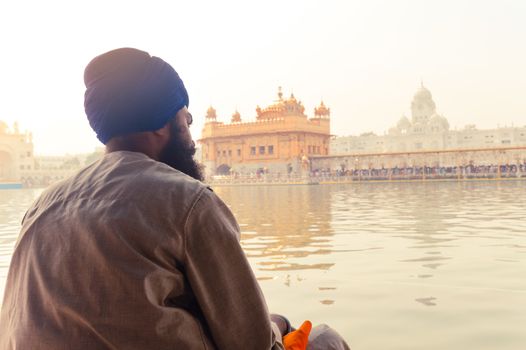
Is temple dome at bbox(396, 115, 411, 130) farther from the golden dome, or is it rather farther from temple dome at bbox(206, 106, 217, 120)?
temple dome at bbox(206, 106, 217, 120)

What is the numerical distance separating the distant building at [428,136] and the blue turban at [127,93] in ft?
222

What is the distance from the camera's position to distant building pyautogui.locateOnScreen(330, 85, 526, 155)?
232 feet

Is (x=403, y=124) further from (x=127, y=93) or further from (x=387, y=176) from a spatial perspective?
(x=127, y=93)

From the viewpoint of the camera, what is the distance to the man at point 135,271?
3.75 feet

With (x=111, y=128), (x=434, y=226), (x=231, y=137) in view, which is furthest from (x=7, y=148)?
(x=111, y=128)

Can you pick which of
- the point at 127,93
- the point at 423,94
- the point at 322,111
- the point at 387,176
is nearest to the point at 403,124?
the point at 423,94

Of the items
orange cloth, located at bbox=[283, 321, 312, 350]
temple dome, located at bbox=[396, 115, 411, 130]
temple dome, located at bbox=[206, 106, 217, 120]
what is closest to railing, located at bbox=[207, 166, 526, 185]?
temple dome, located at bbox=[206, 106, 217, 120]

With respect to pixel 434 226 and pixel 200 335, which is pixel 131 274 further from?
pixel 434 226

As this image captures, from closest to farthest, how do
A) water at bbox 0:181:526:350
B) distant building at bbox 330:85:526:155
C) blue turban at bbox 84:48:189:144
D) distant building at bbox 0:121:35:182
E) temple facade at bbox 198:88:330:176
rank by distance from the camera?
1. blue turban at bbox 84:48:189:144
2. water at bbox 0:181:526:350
3. temple facade at bbox 198:88:330:176
4. distant building at bbox 0:121:35:182
5. distant building at bbox 330:85:526:155

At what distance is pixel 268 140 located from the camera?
46.8m

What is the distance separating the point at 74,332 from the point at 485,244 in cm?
559

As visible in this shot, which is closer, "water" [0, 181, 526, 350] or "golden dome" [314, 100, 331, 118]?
"water" [0, 181, 526, 350]

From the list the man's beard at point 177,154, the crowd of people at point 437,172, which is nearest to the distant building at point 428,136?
the crowd of people at point 437,172

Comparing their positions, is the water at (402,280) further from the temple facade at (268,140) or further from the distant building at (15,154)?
the distant building at (15,154)
